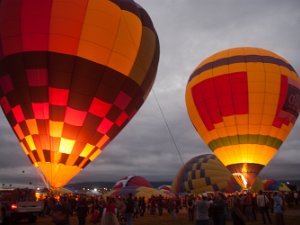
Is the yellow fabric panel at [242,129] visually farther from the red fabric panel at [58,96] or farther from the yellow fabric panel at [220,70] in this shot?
the red fabric panel at [58,96]

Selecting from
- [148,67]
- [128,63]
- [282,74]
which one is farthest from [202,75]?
[128,63]

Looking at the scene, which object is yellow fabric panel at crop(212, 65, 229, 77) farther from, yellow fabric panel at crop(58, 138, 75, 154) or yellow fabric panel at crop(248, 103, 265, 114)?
yellow fabric panel at crop(58, 138, 75, 154)

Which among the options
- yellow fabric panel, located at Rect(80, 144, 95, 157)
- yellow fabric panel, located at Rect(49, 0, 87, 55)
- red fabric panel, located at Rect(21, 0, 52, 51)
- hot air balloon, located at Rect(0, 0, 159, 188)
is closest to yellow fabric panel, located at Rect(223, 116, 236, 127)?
hot air balloon, located at Rect(0, 0, 159, 188)

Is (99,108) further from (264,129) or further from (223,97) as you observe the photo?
(264,129)

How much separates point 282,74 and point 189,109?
5734 mm

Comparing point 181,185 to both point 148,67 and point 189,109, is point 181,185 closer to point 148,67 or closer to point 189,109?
point 189,109

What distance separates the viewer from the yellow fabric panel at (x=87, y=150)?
42.9 feet

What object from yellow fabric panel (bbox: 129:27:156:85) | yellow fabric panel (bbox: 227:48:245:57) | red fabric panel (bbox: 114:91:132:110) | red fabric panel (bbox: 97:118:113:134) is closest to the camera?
red fabric panel (bbox: 97:118:113:134)

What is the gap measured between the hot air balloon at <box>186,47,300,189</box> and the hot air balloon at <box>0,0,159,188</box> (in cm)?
821

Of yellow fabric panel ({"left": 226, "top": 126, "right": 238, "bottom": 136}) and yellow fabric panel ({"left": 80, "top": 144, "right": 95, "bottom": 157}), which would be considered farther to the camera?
yellow fabric panel ({"left": 226, "top": 126, "right": 238, "bottom": 136})

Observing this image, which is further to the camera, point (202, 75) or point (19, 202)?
point (202, 75)

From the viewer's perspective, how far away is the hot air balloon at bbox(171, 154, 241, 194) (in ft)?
84.9

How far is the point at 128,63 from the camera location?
1359 cm

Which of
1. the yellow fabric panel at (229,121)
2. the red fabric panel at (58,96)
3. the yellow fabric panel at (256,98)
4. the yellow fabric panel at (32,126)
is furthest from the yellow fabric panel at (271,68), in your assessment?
the yellow fabric panel at (32,126)
